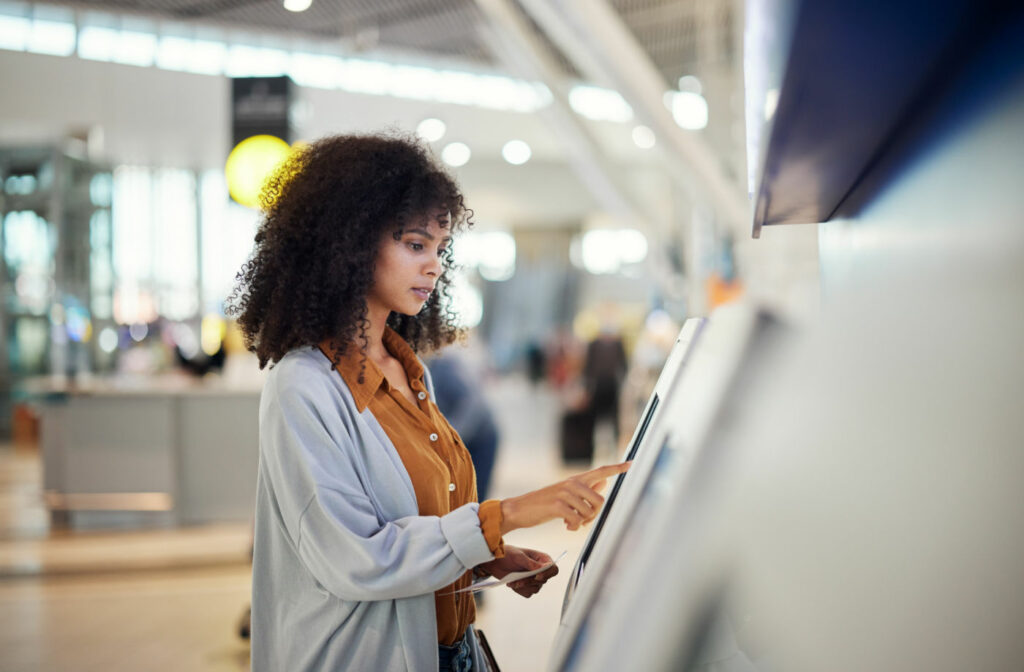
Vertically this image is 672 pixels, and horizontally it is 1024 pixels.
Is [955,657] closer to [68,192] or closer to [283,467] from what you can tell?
[283,467]

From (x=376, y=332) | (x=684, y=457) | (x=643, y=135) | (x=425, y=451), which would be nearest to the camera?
(x=684, y=457)

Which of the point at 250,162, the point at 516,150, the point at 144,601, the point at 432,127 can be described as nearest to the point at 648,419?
the point at 144,601

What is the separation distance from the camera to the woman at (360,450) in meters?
1.25

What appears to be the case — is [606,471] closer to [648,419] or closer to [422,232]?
[648,419]

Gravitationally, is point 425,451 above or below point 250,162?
below

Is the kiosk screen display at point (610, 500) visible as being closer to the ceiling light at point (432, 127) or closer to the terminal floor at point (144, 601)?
the terminal floor at point (144, 601)

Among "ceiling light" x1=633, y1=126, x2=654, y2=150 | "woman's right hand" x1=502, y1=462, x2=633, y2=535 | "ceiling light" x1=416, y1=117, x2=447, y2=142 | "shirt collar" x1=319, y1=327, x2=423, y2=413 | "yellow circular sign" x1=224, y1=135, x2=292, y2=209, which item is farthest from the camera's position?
"ceiling light" x1=633, y1=126, x2=654, y2=150

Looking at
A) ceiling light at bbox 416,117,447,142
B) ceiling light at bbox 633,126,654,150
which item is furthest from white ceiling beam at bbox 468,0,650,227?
ceiling light at bbox 633,126,654,150

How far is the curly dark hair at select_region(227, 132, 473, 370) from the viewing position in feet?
4.98

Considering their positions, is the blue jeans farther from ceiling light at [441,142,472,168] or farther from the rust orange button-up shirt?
ceiling light at [441,142,472,168]

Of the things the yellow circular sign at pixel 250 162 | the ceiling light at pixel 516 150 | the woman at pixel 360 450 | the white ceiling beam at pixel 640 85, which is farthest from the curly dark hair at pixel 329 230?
the ceiling light at pixel 516 150

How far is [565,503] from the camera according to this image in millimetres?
1189

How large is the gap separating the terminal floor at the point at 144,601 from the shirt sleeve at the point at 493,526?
1424mm

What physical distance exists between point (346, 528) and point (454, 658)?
398mm
